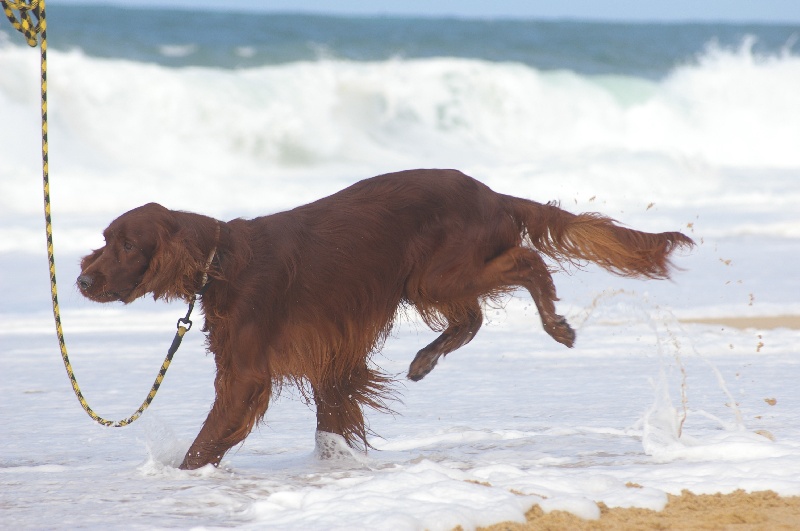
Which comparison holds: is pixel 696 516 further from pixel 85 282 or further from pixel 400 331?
pixel 400 331

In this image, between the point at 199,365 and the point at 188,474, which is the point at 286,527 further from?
the point at 199,365

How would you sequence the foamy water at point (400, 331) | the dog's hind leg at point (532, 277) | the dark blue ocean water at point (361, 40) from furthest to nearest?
the dark blue ocean water at point (361, 40) → the dog's hind leg at point (532, 277) → the foamy water at point (400, 331)

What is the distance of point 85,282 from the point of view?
3646 mm

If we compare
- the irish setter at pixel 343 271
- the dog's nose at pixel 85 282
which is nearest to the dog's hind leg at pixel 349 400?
the irish setter at pixel 343 271

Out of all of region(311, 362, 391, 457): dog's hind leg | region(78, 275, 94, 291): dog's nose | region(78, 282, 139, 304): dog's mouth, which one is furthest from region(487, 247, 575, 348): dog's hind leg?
region(78, 275, 94, 291): dog's nose

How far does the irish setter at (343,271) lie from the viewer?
→ 376 centimetres

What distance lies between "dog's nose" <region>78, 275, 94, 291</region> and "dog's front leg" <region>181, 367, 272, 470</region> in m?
0.54

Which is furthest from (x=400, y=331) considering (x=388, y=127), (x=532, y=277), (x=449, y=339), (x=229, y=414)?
(x=388, y=127)

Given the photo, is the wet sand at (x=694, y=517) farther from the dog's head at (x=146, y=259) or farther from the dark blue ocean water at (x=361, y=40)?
the dark blue ocean water at (x=361, y=40)

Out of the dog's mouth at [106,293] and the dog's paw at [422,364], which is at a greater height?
the dog's mouth at [106,293]

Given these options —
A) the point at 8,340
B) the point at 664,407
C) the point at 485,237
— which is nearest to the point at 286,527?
the point at 485,237

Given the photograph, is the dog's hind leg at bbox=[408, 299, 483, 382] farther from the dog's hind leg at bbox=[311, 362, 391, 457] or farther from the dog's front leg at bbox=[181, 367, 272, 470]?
the dog's front leg at bbox=[181, 367, 272, 470]

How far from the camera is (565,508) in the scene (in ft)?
10.6

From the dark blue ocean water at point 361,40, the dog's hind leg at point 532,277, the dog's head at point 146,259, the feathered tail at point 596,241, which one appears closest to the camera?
the dog's head at point 146,259
